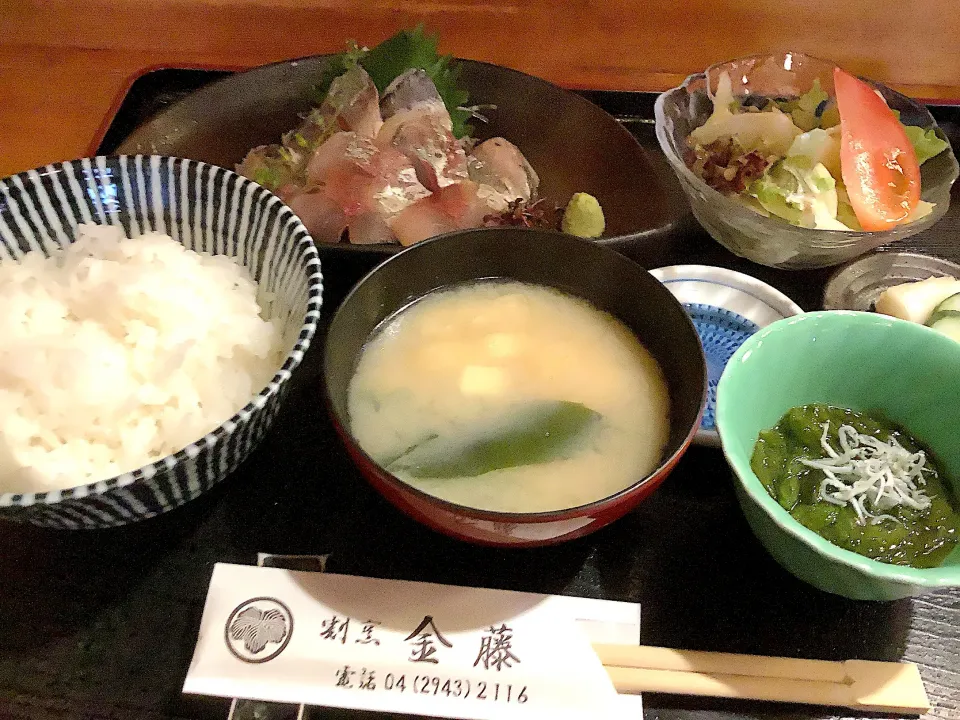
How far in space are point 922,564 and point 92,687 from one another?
1228 millimetres

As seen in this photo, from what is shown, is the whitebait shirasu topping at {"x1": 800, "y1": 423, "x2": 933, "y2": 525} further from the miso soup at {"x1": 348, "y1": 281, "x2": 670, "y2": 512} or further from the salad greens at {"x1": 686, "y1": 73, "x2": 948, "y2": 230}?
the salad greens at {"x1": 686, "y1": 73, "x2": 948, "y2": 230}

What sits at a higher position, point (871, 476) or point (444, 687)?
point (871, 476)

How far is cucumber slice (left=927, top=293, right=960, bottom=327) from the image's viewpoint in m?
1.50

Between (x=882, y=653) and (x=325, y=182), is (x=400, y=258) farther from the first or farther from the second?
(x=882, y=653)

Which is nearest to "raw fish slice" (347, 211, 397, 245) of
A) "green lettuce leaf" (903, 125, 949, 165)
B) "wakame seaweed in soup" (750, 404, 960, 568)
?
"wakame seaweed in soup" (750, 404, 960, 568)

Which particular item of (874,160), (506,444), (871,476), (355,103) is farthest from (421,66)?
(871,476)

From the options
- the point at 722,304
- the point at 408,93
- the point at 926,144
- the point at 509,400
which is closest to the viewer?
the point at 509,400

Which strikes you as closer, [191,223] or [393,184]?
[191,223]

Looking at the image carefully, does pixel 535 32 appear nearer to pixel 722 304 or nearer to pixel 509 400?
pixel 722 304

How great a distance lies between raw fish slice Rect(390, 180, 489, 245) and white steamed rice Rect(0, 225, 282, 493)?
46 centimetres

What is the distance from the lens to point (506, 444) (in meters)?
1.17

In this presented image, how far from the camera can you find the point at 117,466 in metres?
1.11

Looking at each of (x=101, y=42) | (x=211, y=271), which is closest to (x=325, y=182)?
(x=211, y=271)

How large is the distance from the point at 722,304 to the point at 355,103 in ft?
3.66
